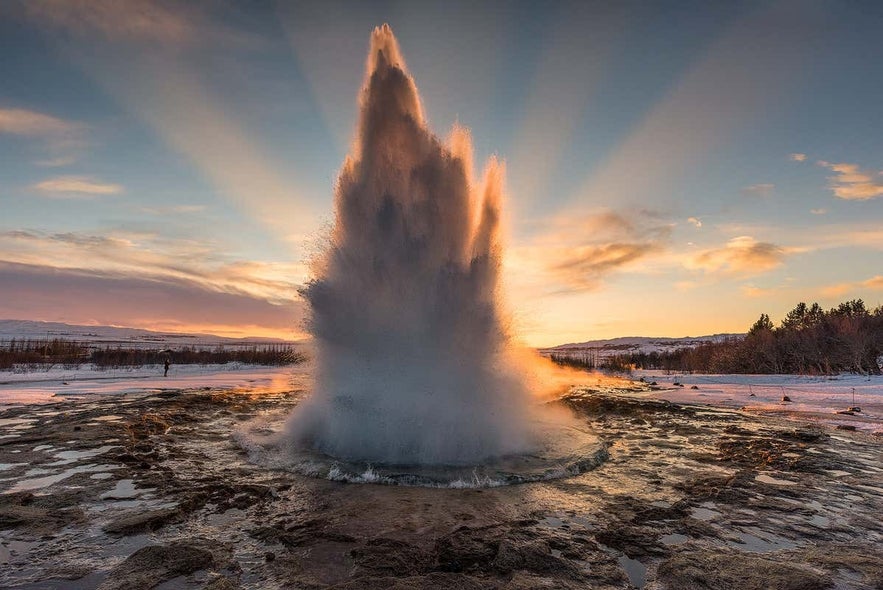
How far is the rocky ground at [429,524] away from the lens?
5.54m

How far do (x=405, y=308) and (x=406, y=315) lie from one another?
218mm

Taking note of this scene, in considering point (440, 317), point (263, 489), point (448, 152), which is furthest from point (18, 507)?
point (448, 152)

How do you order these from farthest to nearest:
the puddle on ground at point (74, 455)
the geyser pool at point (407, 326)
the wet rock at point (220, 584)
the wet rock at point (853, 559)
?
the geyser pool at point (407, 326) → the puddle on ground at point (74, 455) → the wet rock at point (853, 559) → the wet rock at point (220, 584)

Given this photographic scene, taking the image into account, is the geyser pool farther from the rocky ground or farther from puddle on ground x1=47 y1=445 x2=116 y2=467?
puddle on ground x1=47 y1=445 x2=116 y2=467

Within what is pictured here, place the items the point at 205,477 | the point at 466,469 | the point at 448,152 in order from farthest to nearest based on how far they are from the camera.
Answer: the point at 448,152
the point at 466,469
the point at 205,477

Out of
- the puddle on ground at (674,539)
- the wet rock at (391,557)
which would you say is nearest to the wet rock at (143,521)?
the wet rock at (391,557)

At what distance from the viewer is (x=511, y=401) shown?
14.9 m

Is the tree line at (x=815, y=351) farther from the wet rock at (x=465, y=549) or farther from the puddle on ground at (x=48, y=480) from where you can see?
the puddle on ground at (x=48, y=480)

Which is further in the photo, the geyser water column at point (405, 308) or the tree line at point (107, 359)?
the tree line at point (107, 359)

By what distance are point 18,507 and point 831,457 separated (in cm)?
1960

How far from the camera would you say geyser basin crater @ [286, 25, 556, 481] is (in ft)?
40.7

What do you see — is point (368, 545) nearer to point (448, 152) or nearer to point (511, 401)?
point (511, 401)

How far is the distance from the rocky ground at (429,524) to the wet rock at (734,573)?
3cm

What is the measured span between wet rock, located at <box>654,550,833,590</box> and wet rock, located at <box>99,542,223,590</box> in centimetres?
604
